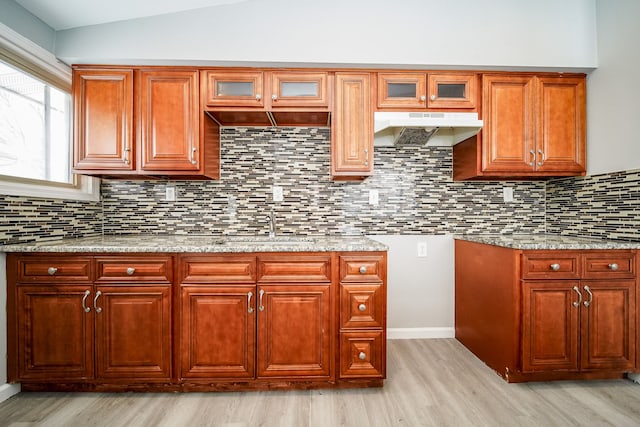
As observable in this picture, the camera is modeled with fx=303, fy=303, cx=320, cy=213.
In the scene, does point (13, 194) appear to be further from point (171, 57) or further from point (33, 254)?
point (171, 57)

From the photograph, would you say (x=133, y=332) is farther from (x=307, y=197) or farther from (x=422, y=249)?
(x=422, y=249)

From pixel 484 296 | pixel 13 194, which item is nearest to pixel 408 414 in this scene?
pixel 484 296

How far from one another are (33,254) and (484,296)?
2944mm

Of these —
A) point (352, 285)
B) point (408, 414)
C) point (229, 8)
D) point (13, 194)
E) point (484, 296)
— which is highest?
point (229, 8)

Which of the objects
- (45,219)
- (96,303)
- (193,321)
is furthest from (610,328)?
(45,219)

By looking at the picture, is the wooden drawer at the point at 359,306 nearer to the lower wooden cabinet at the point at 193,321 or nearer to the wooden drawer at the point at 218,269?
the lower wooden cabinet at the point at 193,321

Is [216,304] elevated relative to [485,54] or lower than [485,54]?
lower

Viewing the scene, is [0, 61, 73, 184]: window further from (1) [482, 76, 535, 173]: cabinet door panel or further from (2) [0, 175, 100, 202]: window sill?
(1) [482, 76, 535, 173]: cabinet door panel

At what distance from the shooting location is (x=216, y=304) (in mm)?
1825

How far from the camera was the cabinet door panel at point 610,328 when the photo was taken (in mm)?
1929

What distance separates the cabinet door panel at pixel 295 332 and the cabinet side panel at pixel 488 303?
115 centimetres

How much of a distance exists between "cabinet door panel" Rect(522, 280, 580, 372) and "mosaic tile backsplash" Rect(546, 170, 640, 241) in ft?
2.00

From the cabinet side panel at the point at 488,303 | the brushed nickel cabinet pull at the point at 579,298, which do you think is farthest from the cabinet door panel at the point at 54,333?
the brushed nickel cabinet pull at the point at 579,298

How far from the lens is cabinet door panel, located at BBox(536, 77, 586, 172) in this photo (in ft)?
7.37
